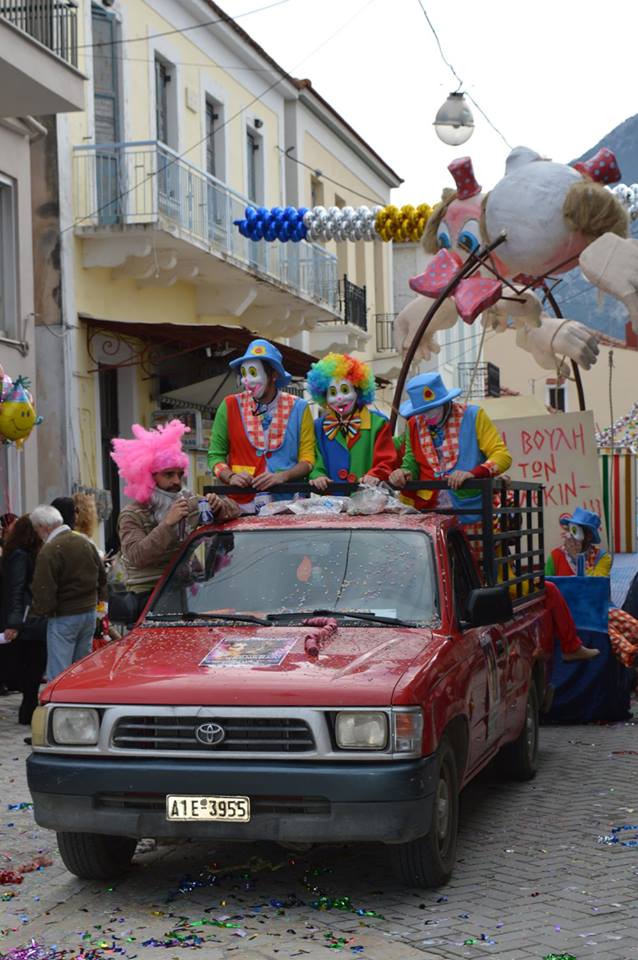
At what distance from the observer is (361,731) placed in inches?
228

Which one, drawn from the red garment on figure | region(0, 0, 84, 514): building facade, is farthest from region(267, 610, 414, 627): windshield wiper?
region(0, 0, 84, 514): building facade

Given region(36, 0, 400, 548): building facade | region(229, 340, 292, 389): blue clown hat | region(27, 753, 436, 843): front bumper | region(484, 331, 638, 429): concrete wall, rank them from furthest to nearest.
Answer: region(484, 331, 638, 429): concrete wall
region(36, 0, 400, 548): building facade
region(229, 340, 292, 389): blue clown hat
region(27, 753, 436, 843): front bumper

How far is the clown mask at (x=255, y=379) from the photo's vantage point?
346 inches

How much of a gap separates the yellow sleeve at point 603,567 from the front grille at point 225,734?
6130mm

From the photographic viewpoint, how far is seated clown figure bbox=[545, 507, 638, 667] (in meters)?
11.0

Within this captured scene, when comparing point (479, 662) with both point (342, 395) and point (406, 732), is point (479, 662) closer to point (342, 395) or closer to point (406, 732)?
point (406, 732)

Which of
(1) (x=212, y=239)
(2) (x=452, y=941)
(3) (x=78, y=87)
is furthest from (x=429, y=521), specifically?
(1) (x=212, y=239)

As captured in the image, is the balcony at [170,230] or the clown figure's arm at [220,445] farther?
the balcony at [170,230]

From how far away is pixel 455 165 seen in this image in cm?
1134

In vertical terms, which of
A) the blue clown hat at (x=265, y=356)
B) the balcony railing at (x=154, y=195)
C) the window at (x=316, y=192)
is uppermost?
the window at (x=316, y=192)

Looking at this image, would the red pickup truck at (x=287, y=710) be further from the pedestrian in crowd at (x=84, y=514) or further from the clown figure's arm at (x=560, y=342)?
the pedestrian in crowd at (x=84, y=514)

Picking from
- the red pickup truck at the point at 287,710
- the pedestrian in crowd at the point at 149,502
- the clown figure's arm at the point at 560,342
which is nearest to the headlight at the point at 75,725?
the red pickup truck at the point at 287,710

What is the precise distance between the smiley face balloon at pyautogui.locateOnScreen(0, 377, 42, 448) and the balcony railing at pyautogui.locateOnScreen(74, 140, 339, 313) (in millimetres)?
6229

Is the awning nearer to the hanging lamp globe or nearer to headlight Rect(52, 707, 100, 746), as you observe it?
the hanging lamp globe
